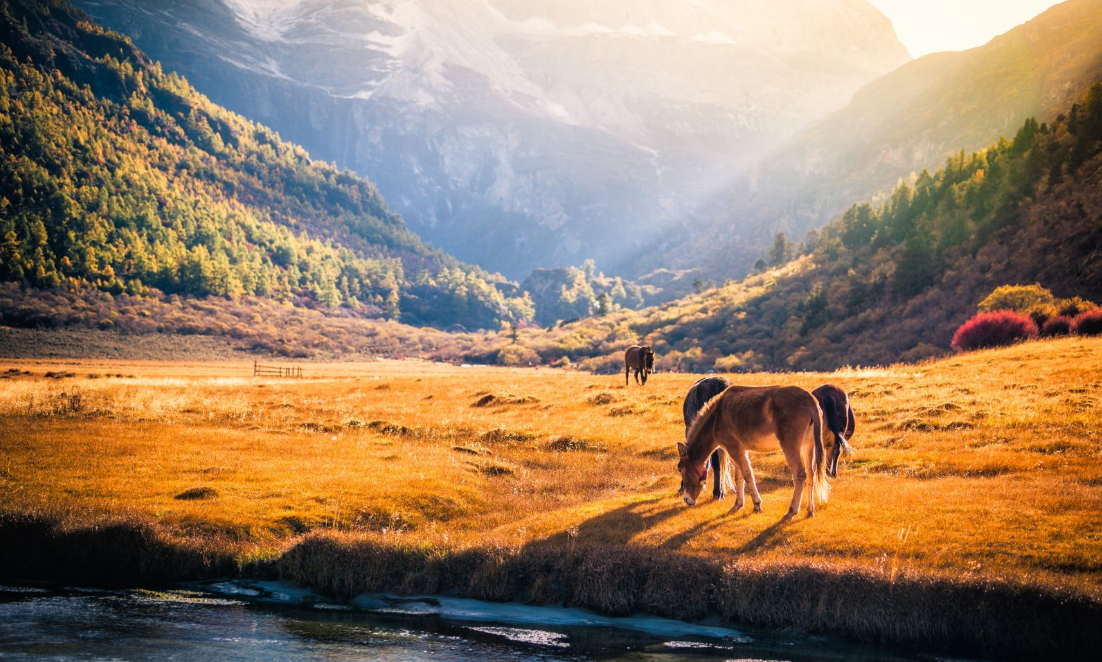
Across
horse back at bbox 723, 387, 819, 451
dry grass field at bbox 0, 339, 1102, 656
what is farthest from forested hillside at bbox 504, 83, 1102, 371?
horse back at bbox 723, 387, 819, 451

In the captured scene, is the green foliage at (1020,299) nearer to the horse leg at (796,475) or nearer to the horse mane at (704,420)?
the horse leg at (796,475)

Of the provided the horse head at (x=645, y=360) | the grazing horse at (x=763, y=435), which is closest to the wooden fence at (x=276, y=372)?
the horse head at (x=645, y=360)

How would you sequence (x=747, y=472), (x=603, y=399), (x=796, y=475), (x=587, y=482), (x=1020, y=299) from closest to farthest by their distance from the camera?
(x=796, y=475) < (x=747, y=472) < (x=587, y=482) < (x=603, y=399) < (x=1020, y=299)

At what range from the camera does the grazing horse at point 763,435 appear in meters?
15.6

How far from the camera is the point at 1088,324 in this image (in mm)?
51062

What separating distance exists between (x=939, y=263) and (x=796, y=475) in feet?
357

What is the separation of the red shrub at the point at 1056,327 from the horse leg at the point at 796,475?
4933cm

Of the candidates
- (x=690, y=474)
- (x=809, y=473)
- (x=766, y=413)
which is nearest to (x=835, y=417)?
(x=809, y=473)

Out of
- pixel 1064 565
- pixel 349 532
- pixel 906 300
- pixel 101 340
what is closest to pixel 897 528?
pixel 1064 565

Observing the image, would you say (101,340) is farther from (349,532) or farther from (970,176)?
(970,176)

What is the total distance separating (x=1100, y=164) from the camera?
257 ft

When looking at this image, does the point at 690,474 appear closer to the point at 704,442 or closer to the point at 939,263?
the point at 704,442

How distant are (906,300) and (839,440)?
4053 inches

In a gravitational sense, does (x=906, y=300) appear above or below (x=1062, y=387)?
above
